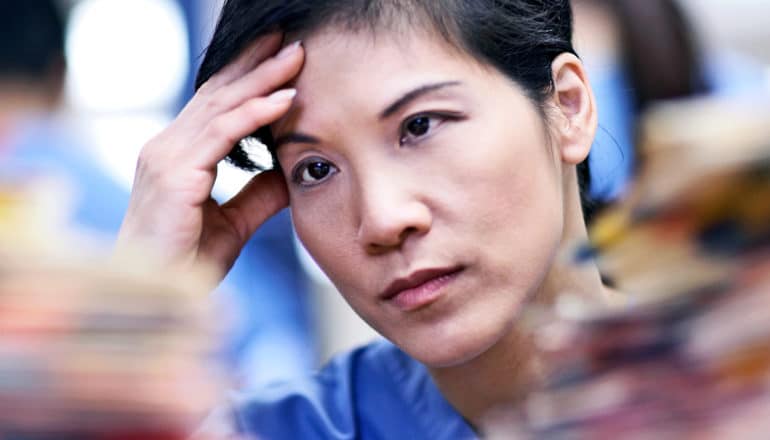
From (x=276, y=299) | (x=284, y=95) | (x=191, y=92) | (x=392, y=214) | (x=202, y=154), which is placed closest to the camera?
(x=392, y=214)

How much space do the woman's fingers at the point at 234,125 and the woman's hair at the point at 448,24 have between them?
0.04 metres

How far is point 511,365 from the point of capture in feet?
4.13

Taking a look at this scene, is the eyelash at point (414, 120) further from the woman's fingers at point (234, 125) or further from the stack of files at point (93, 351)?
the stack of files at point (93, 351)

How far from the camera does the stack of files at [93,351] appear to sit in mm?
502

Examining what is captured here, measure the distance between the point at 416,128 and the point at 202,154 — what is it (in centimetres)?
27

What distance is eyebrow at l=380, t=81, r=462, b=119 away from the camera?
1069mm

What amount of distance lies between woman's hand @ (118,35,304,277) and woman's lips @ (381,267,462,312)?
0.22m

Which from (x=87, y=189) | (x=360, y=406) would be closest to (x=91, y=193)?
(x=87, y=189)

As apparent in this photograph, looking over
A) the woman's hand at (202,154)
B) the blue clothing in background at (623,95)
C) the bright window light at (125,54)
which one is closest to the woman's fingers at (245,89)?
the woman's hand at (202,154)

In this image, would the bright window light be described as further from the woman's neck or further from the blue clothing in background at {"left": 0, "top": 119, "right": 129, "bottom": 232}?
the woman's neck

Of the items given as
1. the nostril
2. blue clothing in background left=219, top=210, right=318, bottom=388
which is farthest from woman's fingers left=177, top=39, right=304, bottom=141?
blue clothing in background left=219, top=210, right=318, bottom=388

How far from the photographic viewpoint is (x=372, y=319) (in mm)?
1147

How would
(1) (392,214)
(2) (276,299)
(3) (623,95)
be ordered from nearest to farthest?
(1) (392,214) < (3) (623,95) < (2) (276,299)

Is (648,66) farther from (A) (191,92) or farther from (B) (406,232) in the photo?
(A) (191,92)
